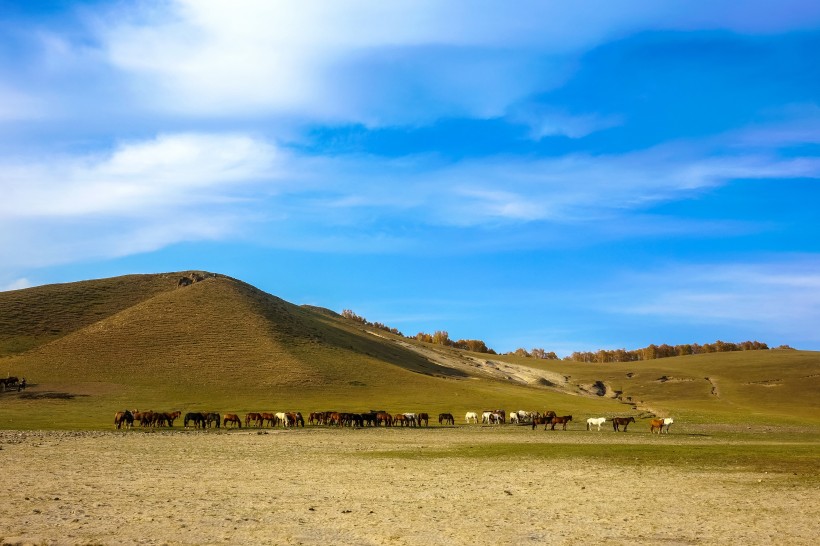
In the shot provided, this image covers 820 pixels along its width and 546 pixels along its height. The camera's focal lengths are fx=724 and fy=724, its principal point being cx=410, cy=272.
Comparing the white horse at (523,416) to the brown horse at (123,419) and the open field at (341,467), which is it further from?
the brown horse at (123,419)

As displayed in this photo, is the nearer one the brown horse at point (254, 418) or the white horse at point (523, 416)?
the brown horse at point (254, 418)

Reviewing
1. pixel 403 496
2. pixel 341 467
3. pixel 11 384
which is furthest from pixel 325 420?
pixel 403 496

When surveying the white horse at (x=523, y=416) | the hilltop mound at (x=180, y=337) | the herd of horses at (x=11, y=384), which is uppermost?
the hilltop mound at (x=180, y=337)

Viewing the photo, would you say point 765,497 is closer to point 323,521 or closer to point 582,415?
point 323,521

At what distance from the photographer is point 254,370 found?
81.8m

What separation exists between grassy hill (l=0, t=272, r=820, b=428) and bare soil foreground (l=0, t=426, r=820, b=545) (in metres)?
26.3

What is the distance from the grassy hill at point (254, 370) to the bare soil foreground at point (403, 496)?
26.3 meters

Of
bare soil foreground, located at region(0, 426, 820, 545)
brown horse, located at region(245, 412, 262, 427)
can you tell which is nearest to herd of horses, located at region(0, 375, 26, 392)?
brown horse, located at region(245, 412, 262, 427)

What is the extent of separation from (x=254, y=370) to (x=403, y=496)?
67.8m

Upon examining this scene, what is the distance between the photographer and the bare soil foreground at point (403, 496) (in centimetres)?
1202

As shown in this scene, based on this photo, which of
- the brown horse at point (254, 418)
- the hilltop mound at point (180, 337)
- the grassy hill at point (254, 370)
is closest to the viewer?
the brown horse at point (254, 418)

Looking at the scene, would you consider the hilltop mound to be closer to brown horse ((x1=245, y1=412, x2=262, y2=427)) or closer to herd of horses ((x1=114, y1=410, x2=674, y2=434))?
brown horse ((x1=245, y1=412, x2=262, y2=427))

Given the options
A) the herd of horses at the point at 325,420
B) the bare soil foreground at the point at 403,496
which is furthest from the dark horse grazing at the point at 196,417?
the bare soil foreground at the point at 403,496

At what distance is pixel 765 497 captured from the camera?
16.1 meters
